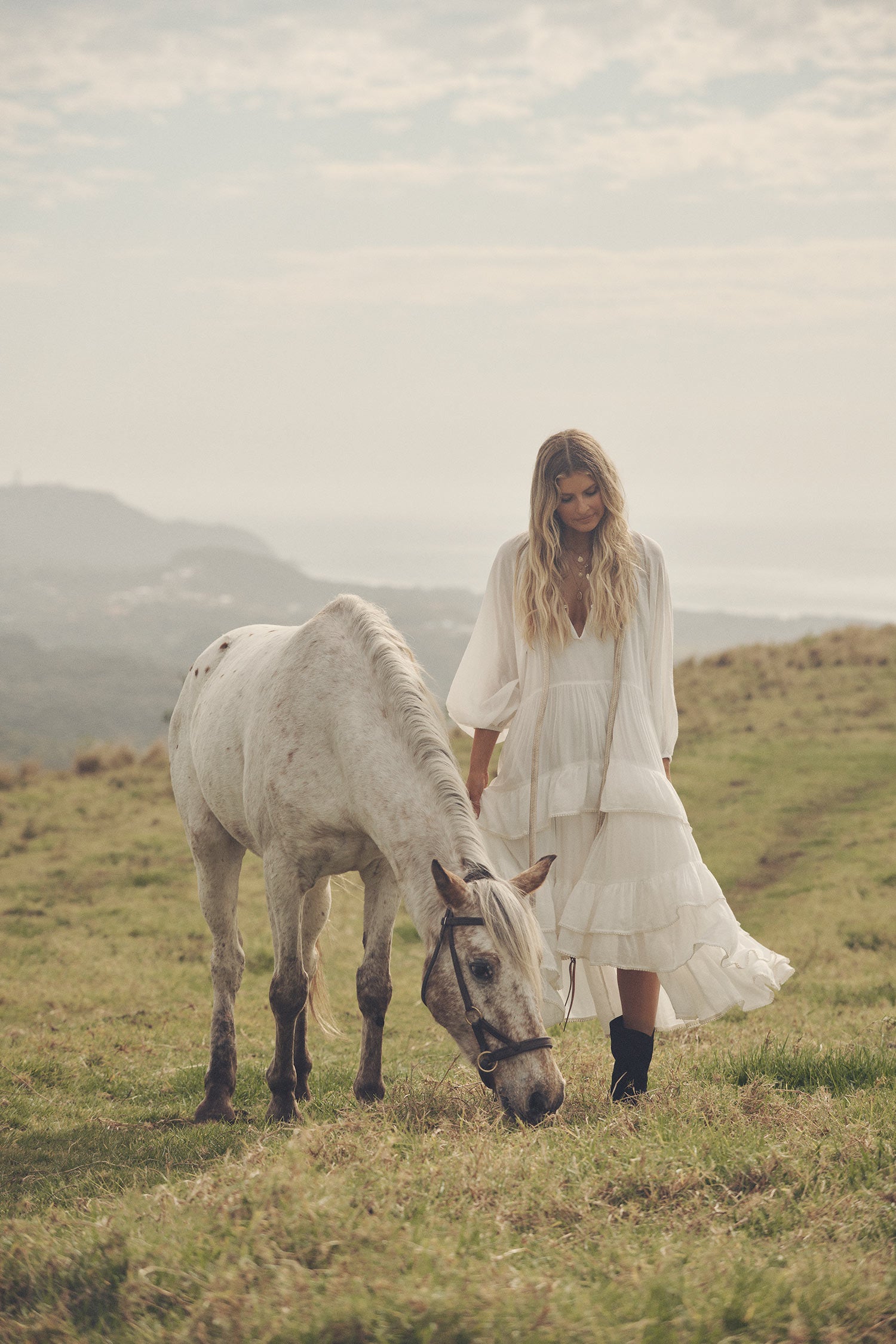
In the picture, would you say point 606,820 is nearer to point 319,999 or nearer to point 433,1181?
point 433,1181

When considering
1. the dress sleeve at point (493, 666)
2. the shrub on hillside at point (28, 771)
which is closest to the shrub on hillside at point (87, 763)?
the shrub on hillside at point (28, 771)

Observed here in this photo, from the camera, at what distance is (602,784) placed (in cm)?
447

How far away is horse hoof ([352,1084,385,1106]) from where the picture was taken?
4.95 m

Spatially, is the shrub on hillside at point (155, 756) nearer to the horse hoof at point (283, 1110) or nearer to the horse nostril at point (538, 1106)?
the horse hoof at point (283, 1110)

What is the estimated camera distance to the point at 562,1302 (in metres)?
2.48

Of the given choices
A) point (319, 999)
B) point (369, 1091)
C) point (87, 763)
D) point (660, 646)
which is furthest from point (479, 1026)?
point (87, 763)

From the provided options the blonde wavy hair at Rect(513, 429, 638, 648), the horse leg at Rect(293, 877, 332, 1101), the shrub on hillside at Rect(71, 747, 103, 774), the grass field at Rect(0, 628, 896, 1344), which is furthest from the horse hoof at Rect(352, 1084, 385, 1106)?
the shrub on hillside at Rect(71, 747, 103, 774)

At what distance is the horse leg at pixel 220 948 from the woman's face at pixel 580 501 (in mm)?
Answer: 2761

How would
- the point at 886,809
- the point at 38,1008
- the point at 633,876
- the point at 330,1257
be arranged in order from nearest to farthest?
1. the point at 330,1257
2. the point at 633,876
3. the point at 38,1008
4. the point at 886,809

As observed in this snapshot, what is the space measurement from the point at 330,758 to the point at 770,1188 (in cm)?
244

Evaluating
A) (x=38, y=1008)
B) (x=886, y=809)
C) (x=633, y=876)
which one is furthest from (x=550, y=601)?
(x=886, y=809)

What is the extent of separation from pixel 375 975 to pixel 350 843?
662 mm

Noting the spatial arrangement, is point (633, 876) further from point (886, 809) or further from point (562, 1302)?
point (886, 809)

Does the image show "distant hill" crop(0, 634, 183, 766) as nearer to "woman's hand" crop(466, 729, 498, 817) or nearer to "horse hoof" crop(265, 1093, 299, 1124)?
"horse hoof" crop(265, 1093, 299, 1124)
